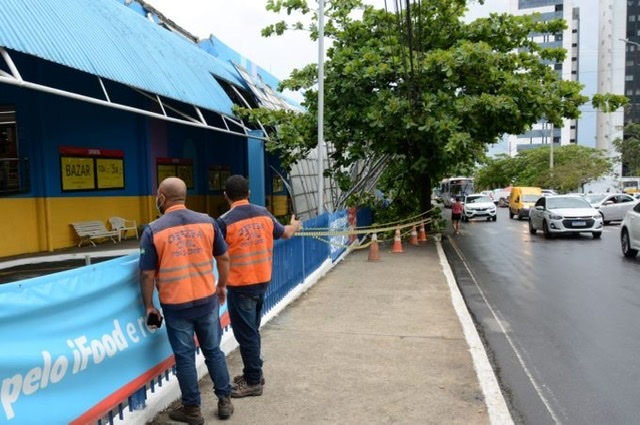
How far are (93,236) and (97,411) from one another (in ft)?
38.2

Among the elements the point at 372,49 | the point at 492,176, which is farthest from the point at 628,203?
the point at 492,176

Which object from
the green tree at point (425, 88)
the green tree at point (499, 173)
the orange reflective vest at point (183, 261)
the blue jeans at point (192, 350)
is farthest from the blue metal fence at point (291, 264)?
the green tree at point (499, 173)

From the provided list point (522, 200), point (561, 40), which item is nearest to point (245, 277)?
point (522, 200)

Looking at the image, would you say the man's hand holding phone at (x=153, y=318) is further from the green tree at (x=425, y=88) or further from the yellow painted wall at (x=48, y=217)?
the green tree at (x=425, y=88)

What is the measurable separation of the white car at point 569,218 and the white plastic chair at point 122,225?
1362cm

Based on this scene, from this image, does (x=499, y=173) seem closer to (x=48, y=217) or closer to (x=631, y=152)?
(x=631, y=152)

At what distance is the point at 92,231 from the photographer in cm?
1412

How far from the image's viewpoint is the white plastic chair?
49.3 feet

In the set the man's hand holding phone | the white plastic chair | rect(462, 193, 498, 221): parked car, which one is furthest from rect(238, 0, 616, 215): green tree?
rect(462, 193, 498, 221): parked car

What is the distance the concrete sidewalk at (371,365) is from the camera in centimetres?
404

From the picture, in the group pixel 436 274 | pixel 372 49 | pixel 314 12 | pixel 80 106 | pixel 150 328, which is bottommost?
pixel 436 274

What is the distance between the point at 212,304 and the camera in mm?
3785

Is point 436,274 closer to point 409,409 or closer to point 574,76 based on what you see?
point 409,409

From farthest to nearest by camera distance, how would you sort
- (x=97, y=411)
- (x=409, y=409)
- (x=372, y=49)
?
(x=372, y=49) → (x=409, y=409) → (x=97, y=411)
